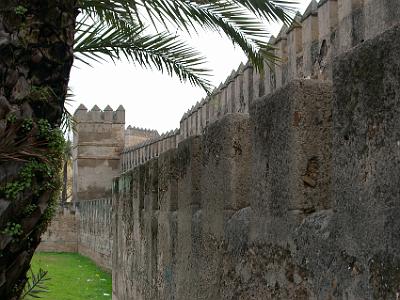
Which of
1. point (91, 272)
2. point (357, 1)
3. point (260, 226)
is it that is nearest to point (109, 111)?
point (91, 272)

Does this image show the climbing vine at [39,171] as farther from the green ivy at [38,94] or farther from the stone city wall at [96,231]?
the stone city wall at [96,231]

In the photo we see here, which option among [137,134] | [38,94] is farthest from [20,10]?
Result: [137,134]

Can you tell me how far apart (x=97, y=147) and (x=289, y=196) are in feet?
75.3

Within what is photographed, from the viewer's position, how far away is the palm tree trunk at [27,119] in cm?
315

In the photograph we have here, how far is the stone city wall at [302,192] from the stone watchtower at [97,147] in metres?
21.1

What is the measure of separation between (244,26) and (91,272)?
12008mm

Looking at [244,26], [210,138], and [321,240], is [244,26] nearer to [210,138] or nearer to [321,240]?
[210,138]

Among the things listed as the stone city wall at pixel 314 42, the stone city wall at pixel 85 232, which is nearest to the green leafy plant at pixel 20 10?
the stone city wall at pixel 314 42

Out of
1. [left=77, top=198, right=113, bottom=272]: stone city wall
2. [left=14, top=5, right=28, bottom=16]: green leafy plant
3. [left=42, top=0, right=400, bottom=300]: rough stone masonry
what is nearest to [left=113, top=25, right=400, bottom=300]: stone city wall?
[left=42, top=0, right=400, bottom=300]: rough stone masonry

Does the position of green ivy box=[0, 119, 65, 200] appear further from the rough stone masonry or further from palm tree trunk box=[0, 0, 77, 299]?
the rough stone masonry

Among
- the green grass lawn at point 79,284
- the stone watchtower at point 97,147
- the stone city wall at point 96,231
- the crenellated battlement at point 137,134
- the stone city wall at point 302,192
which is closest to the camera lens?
the stone city wall at point 302,192

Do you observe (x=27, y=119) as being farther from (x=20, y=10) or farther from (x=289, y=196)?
(x=289, y=196)

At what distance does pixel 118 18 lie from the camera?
4.86m

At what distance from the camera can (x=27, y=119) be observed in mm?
3246
